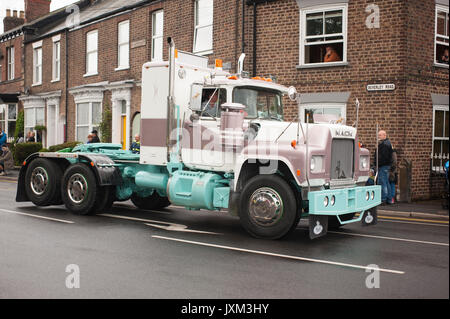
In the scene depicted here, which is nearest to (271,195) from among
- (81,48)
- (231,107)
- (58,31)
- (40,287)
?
(231,107)

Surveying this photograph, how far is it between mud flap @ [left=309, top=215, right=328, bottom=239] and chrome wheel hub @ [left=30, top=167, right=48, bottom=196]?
245 inches

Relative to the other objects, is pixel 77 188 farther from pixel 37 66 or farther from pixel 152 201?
pixel 37 66

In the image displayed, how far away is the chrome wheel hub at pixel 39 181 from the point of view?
11250 millimetres

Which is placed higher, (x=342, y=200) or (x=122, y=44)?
(x=122, y=44)

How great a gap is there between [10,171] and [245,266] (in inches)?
750

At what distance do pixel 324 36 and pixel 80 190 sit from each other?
9165 millimetres

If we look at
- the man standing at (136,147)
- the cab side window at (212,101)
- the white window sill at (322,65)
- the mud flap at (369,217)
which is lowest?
the mud flap at (369,217)

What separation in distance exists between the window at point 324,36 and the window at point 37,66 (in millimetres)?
19146

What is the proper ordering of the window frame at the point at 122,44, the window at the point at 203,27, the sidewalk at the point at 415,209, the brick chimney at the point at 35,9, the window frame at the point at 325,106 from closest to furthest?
the sidewalk at the point at 415,209
the window frame at the point at 325,106
the window at the point at 203,27
the window frame at the point at 122,44
the brick chimney at the point at 35,9

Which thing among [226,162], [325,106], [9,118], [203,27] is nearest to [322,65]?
[325,106]

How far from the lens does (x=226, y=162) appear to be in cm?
880

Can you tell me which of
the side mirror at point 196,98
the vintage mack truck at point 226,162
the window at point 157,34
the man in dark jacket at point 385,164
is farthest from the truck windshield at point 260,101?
the window at point 157,34

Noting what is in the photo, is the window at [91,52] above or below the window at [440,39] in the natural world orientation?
above

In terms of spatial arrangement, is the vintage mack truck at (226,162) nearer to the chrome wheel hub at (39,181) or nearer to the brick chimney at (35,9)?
the chrome wheel hub at (39,181)
